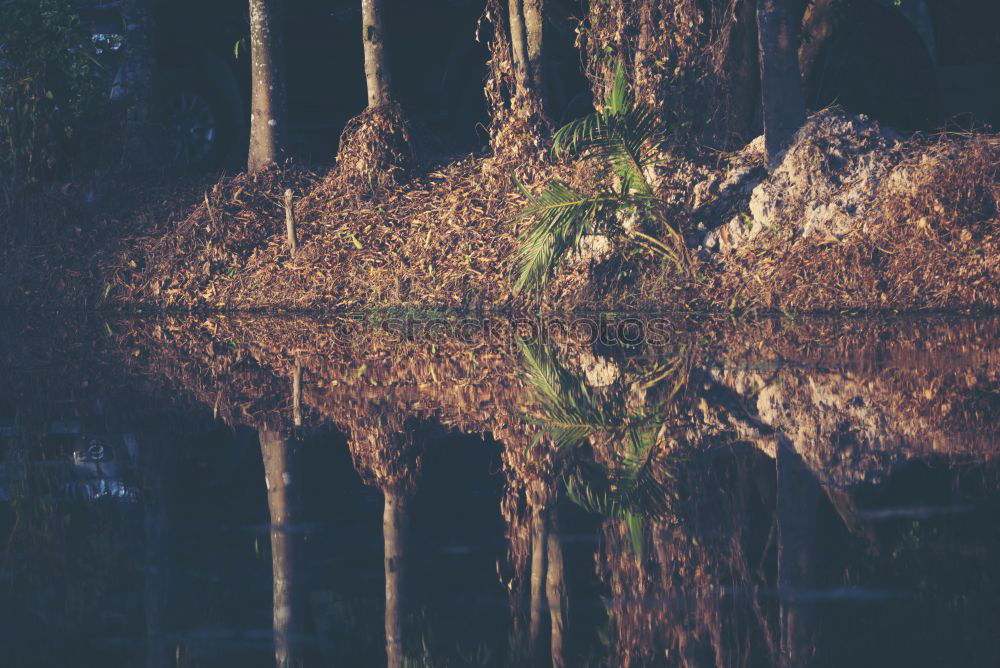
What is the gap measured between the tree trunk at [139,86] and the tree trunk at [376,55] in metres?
2.93

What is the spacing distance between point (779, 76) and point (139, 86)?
25.0ft

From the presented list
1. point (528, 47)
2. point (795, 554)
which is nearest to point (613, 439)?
point (795, 554)

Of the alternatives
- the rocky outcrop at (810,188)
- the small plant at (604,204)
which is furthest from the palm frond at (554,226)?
the rocky outcrop at (810,188)

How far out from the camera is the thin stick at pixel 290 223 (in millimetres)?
15555

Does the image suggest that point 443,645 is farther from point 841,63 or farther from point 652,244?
point 841,63

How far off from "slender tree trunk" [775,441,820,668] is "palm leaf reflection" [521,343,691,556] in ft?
1.44

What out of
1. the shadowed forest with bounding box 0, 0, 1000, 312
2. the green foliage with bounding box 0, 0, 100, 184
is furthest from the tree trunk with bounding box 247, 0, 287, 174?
the green foliage with bounding box 0, 0, 100, 184

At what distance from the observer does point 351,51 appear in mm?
17453

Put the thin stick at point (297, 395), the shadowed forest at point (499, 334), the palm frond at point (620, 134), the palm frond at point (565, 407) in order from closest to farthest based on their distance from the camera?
the shadowed forest at point (499, 334)
the palm frond at point (565, 407)
the thin stick at point (297, 395)
the palm frond at point (620, 134)

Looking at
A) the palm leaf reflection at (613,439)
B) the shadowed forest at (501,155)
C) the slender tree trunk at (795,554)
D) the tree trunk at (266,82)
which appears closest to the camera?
the slender tree trunk at (795,554)

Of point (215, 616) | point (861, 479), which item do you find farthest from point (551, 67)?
point (215, 616)

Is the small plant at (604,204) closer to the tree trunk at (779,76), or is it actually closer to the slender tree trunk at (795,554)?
the tree trunk at (779,76)

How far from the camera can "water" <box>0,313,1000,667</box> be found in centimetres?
432

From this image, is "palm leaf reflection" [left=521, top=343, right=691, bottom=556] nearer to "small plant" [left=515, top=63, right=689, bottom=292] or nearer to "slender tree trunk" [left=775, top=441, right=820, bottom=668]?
"slender tree trunk" [left=775, top=441, right=820, bottom=668]
